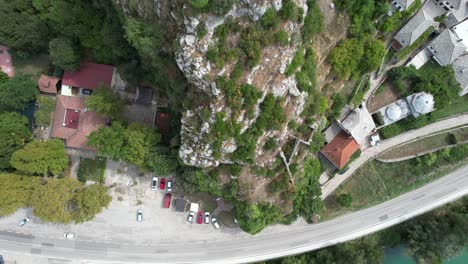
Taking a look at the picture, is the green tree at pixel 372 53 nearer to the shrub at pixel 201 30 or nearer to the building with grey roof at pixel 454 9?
the building with grey roof at pixel 454 9

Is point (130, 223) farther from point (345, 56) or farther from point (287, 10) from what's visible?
point (345, 56)

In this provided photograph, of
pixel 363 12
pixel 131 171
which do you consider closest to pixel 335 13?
pixel 363 12

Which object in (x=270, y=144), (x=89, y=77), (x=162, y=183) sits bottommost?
(x=162, y=183)

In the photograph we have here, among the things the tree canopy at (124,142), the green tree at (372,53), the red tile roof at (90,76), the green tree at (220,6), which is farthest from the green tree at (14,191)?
the green tree at (372,53)

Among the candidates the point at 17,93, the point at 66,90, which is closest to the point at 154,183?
the point at 66,90

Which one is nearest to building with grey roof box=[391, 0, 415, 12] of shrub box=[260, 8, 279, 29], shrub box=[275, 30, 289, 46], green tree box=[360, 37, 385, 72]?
green tree box=[360, 37, 385, 72]

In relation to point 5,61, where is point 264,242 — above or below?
below

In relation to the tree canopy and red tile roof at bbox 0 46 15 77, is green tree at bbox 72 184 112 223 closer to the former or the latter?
the tree canopy
